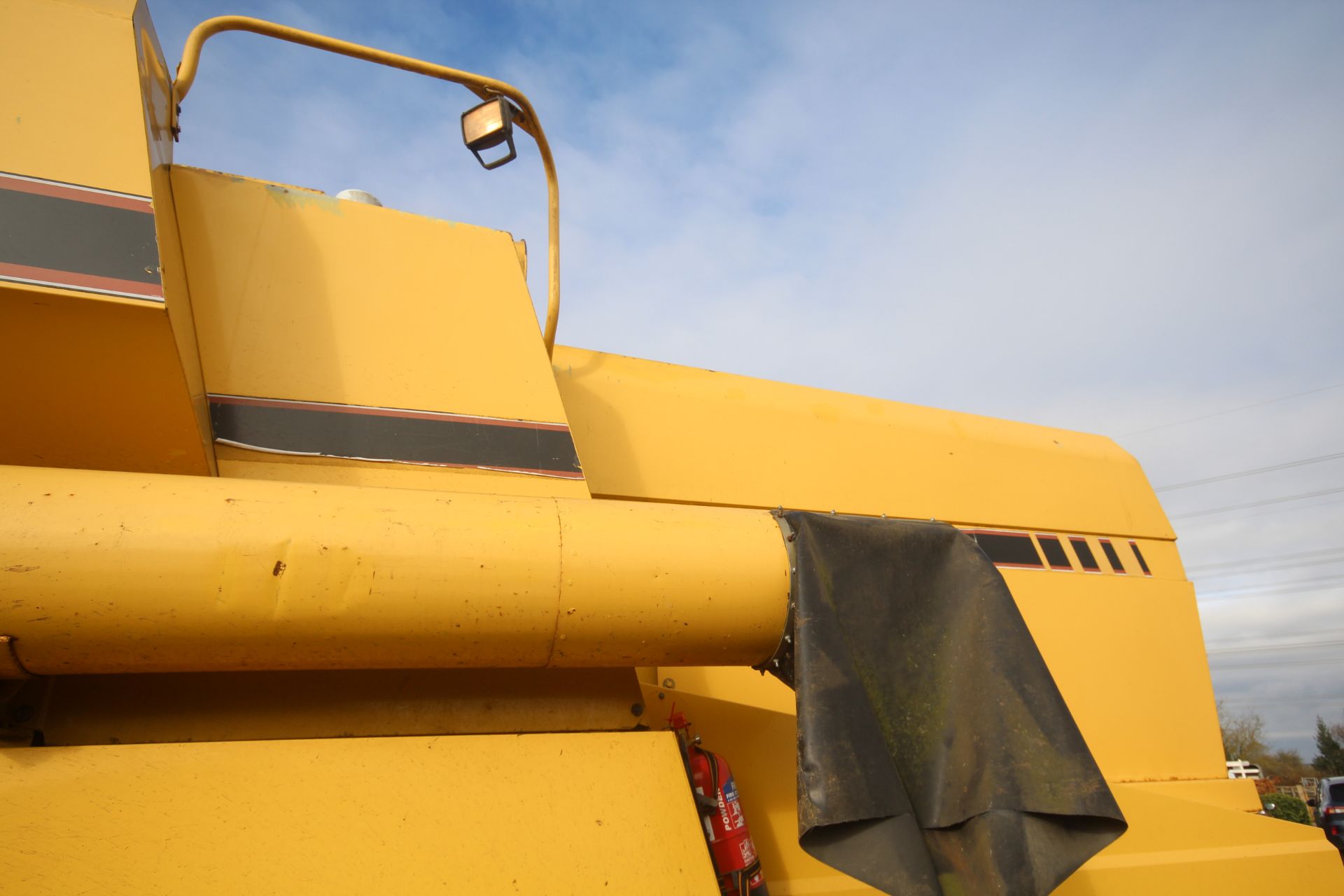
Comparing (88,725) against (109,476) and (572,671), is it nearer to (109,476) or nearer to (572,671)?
(109,476)

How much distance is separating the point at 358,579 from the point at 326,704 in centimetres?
41

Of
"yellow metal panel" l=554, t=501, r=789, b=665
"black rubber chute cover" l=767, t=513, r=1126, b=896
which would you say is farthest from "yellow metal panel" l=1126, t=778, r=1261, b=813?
"yellow metal panel" l=554, t=501, r=789, b=665

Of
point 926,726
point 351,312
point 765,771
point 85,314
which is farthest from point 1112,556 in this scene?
point 85,314

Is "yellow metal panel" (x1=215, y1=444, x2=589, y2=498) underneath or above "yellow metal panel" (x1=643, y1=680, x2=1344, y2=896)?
above

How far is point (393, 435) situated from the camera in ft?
8.46

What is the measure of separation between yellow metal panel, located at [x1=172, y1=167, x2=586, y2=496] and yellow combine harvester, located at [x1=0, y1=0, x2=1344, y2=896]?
0.01 meters

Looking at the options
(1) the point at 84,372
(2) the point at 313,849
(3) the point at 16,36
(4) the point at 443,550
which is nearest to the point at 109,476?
(1) the point at 84,372

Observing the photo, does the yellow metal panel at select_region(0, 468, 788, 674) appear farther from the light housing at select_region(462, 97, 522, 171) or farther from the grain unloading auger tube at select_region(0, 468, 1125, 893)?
the light housing at select_region(462, 97, 522, 171)

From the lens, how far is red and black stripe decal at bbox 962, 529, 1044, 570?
166 inches

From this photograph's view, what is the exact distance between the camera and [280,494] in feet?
6.45

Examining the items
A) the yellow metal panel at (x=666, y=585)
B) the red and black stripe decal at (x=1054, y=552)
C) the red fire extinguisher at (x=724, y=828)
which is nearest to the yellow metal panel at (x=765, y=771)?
the red fire extinguisher at (x=724, y=828)

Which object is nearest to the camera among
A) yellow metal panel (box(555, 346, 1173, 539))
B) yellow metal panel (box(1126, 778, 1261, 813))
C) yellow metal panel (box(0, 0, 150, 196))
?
yellow metal panel (box(0, 0, 150, 196))

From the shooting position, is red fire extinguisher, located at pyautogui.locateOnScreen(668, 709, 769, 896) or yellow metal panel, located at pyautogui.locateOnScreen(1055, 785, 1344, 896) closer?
red fire extinguisher, located at pyautogui.locateOnScreen(668, 709, 769, 896)

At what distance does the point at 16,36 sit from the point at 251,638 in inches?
60.9
